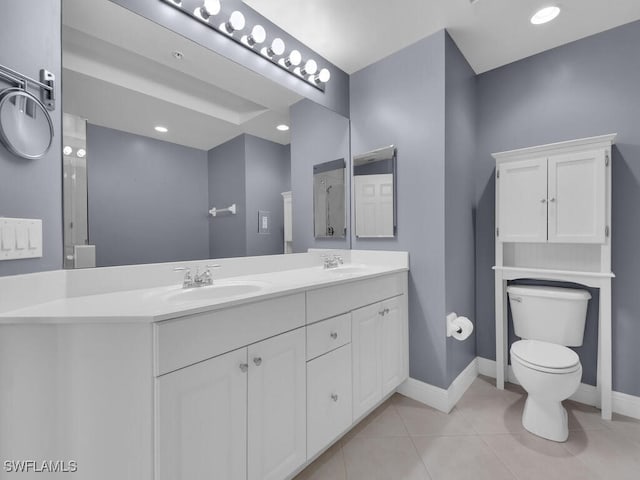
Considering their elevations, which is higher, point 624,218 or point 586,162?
point 586,162

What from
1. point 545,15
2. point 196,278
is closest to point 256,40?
point 196,278

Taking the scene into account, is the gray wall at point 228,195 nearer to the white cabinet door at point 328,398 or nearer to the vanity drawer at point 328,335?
the vanity drawer at point 328,335

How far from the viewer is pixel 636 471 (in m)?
1.31

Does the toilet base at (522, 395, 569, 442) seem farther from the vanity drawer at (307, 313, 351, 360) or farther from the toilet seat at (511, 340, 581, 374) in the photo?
the vanity drawer at (307, 313, 351, 360)

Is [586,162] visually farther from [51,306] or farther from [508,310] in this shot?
[51,306]

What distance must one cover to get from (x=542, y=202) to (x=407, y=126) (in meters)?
0.99

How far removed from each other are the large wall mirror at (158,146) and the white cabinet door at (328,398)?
0.72m

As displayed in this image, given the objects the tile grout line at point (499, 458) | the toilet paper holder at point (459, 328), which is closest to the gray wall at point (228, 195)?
the toilet paper holder at point (459, 328)

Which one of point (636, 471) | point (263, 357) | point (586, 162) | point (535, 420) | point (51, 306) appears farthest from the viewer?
point (586, 162)

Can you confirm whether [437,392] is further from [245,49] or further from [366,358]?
[245,49]

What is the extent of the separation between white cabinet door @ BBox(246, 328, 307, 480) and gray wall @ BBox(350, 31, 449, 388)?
99cm

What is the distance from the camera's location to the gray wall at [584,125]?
1710 mm

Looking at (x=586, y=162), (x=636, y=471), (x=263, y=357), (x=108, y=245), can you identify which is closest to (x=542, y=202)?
(x=586, y=162)

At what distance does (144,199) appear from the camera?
1.26m
